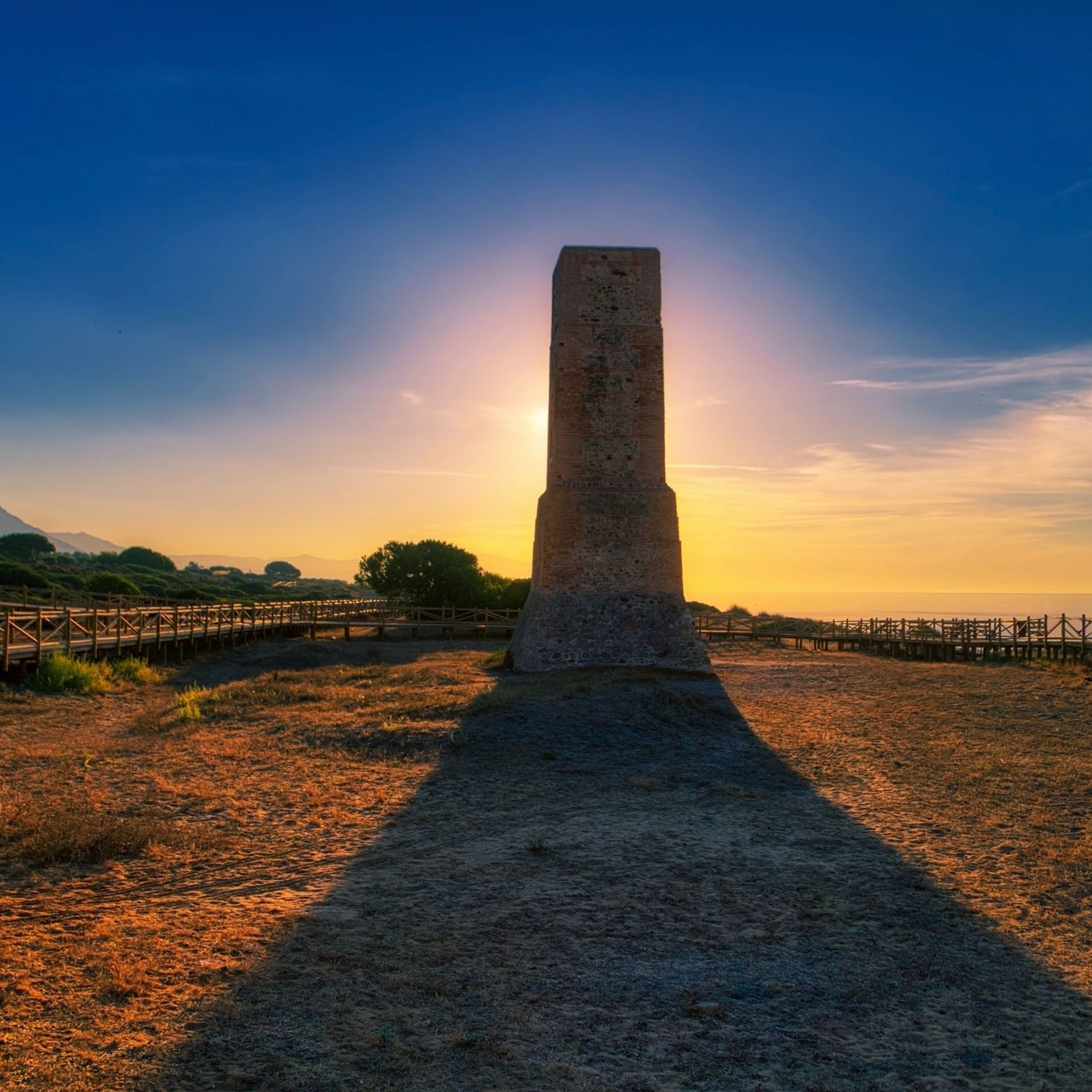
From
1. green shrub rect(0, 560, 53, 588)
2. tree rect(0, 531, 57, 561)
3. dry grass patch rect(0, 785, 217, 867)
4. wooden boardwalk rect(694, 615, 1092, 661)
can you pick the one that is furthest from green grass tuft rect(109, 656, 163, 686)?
tree rect(0, 531, 57, 561)

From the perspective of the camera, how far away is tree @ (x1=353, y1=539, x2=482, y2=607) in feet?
158

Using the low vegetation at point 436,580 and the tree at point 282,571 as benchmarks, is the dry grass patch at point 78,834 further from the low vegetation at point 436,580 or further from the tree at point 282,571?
the tree at point 282,571

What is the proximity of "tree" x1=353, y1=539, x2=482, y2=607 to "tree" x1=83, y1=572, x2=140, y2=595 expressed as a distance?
41.6 ft

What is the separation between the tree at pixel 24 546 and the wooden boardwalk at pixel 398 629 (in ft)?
127

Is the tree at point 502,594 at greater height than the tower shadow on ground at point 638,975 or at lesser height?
greater

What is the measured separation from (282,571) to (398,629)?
113709mm

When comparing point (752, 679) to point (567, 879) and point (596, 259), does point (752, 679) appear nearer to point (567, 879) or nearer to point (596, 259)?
point (596, 259)

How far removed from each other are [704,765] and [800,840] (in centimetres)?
384

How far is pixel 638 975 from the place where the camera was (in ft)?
19.3

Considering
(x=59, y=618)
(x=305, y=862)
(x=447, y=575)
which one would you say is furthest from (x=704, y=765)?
(x=447, y=575)

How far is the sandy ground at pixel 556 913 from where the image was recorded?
15.8ft

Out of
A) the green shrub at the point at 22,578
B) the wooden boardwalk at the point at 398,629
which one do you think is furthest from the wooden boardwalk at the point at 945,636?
the green shrub at the point at 22,578

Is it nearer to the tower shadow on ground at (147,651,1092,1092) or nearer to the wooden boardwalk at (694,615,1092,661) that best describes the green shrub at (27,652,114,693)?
the tower shadow on ground at (147,651,1092,1092)

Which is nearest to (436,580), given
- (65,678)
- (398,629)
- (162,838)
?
(398,629)
